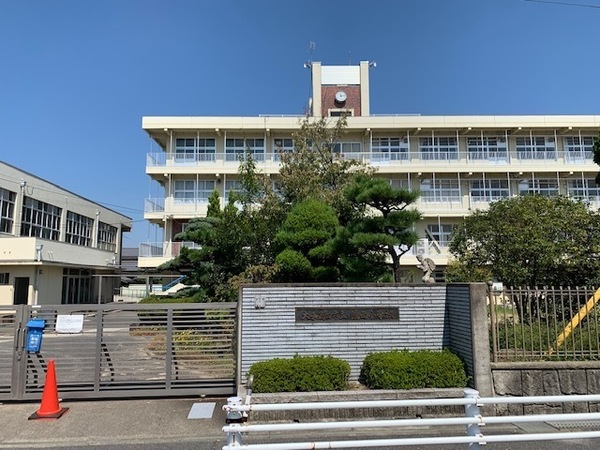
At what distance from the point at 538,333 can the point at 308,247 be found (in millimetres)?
4939

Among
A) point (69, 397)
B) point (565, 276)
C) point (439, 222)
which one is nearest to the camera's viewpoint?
point (69, 397)

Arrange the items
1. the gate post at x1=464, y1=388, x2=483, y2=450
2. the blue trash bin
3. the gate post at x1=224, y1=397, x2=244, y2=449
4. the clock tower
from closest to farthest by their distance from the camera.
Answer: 1. the gate post at x1=224, y1=397, x2=244, y2=449
2. the gate post at x1=464, y1=388, x2=483, y2=450
3. the blue trash bin
4. the clock tower

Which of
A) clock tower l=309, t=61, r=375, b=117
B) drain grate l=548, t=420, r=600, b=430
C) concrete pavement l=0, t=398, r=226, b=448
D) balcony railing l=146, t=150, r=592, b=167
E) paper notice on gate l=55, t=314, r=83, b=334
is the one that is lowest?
drain grate l=548, t=420, r=600, b=430

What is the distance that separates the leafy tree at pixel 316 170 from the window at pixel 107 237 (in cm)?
2749

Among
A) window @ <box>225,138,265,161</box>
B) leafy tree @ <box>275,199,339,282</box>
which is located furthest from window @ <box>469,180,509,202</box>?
leafy tree @ <box>275,199,339,282</box>

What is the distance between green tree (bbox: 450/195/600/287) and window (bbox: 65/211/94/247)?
28.9 m

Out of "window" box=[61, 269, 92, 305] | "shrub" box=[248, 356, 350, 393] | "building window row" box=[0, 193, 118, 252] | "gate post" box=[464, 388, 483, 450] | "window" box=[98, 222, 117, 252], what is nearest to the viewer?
"gate post" box=[464, 388, 483, 450]

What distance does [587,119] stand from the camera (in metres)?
28.4

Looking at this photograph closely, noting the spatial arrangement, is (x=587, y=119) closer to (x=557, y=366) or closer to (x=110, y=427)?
(x=557, y=366)

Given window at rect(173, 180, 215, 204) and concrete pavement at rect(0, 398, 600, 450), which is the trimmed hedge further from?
window at rect(173, 180, 215, 204)

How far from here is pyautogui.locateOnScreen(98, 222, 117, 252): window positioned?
37125 mm

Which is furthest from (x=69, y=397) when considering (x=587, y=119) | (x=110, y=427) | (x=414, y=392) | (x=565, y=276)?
(x=587, y=119)

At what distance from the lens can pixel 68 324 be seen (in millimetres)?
7395

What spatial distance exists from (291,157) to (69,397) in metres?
9.94
